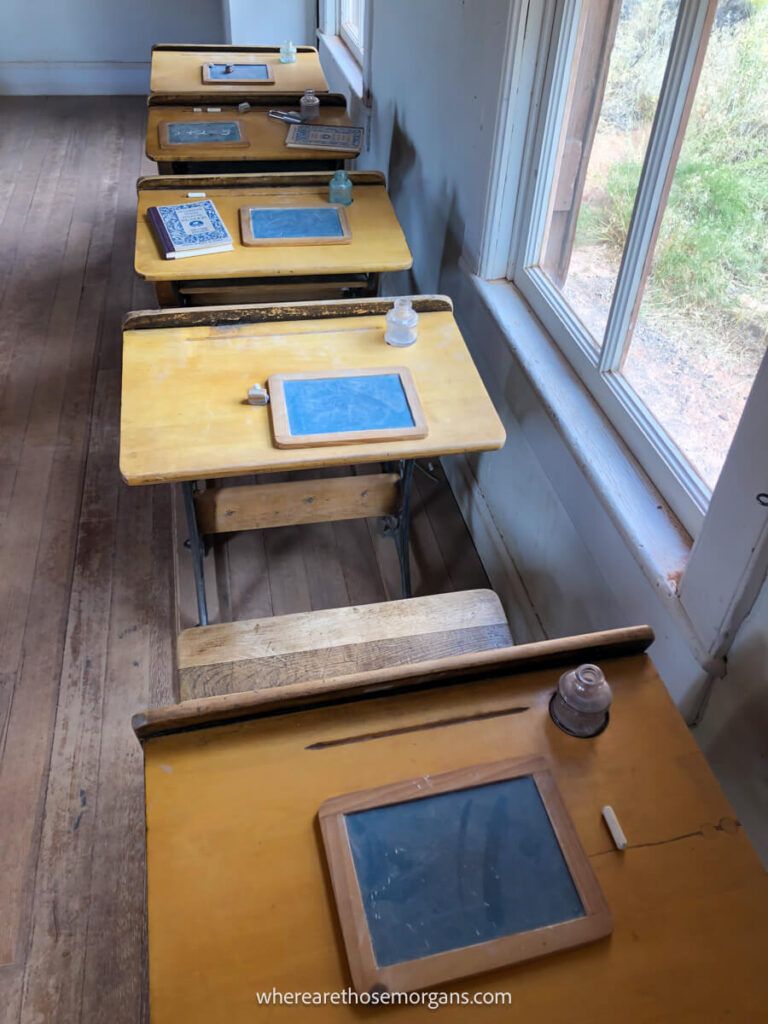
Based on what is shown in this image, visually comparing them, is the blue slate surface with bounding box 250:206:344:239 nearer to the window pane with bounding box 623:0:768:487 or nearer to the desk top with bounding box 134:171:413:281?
the desk top with bounding box 134:171:413:281

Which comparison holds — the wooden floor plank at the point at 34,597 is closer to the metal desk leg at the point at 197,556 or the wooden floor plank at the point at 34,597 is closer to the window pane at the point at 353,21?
the metal desk leg at the point at 197,556

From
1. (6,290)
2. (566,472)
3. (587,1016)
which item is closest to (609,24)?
(566,472)

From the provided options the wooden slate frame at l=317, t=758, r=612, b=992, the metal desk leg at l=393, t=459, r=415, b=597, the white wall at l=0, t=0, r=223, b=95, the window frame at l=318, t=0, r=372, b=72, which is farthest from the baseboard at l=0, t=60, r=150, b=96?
the wooden slate frame at l=317, t=758, r=612, b=992

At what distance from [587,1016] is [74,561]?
2.06 m

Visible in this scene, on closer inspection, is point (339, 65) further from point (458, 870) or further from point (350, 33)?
point (458, 870)

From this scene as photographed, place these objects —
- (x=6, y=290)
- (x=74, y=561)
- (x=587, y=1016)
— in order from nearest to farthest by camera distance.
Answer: (x=587, y=1016) < (x=74, y=561) < (x=6, y=290)

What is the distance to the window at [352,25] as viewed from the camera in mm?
4316

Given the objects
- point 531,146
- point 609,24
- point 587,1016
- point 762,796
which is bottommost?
point 762,796

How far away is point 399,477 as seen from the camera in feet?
7.73

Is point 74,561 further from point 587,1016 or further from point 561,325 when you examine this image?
point 587,1016

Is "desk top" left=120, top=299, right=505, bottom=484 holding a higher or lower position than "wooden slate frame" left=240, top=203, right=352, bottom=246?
lower

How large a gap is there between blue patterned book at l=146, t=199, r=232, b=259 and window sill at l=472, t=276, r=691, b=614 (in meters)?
0.83

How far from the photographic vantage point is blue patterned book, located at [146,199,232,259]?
2.37 metres

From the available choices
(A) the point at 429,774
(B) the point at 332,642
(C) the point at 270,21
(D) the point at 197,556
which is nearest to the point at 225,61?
(C) the point at 270,21
